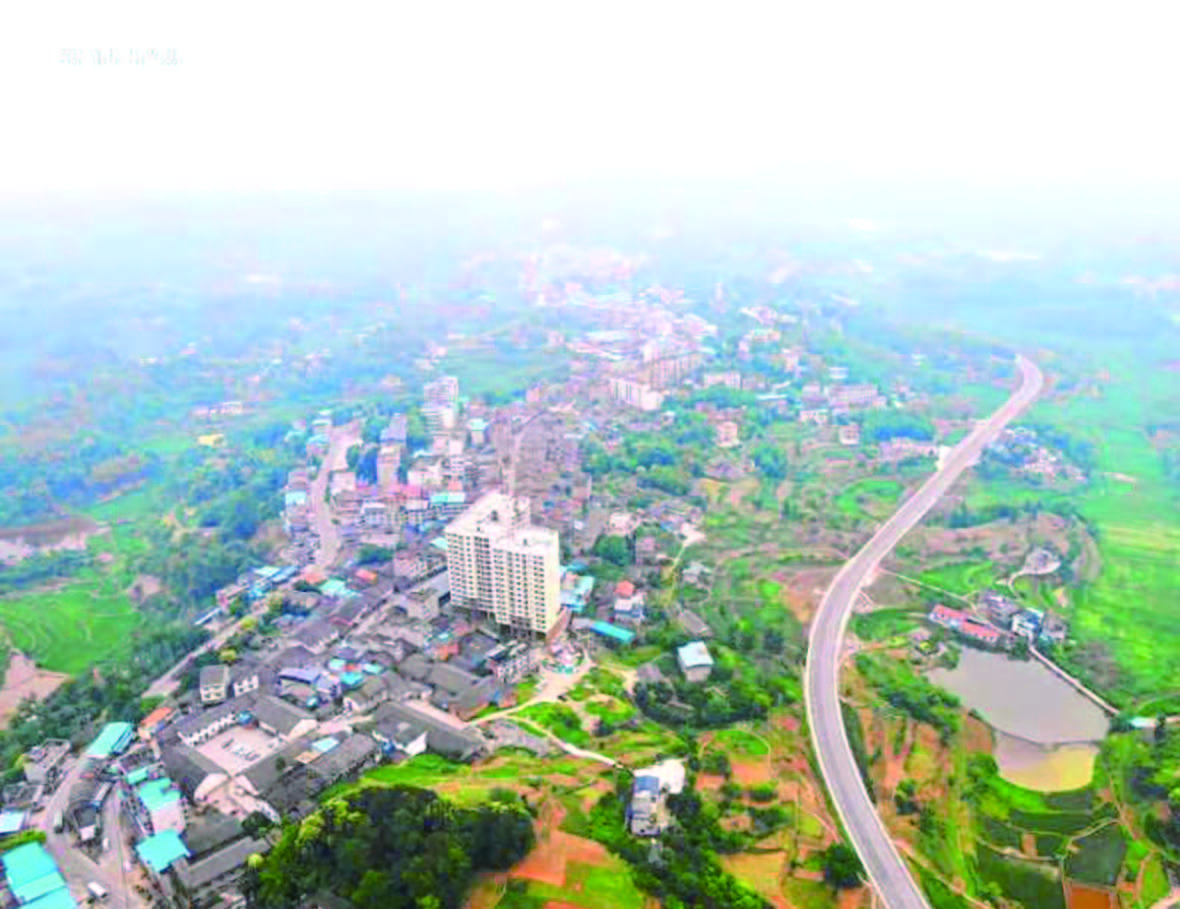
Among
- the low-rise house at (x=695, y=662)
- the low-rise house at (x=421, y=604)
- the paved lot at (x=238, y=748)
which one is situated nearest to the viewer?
the paved lot at (x=238, y=748)

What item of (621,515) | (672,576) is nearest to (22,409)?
(621,515)

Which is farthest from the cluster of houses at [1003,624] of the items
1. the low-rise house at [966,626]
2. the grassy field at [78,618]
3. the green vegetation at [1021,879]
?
the grassy field at [78,618]

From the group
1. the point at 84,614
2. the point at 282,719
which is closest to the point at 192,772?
the point at 282,719

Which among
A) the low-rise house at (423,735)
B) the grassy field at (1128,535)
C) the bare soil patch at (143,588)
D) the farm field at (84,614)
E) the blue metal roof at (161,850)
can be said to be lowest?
the farm field at (84,614)

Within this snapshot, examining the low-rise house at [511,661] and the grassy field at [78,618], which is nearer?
the low-rise house at [511,661]

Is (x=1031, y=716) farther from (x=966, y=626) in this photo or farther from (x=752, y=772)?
(x=752, y=772)

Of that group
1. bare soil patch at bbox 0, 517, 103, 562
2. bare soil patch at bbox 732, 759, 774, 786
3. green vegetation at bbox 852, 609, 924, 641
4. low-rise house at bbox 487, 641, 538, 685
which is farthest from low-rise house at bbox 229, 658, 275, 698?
bare soil patch at bbox 0, 517, 103, 562

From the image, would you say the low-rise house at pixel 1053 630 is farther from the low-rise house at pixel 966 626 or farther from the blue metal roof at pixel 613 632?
the blue metal roof at pixel 613 632
